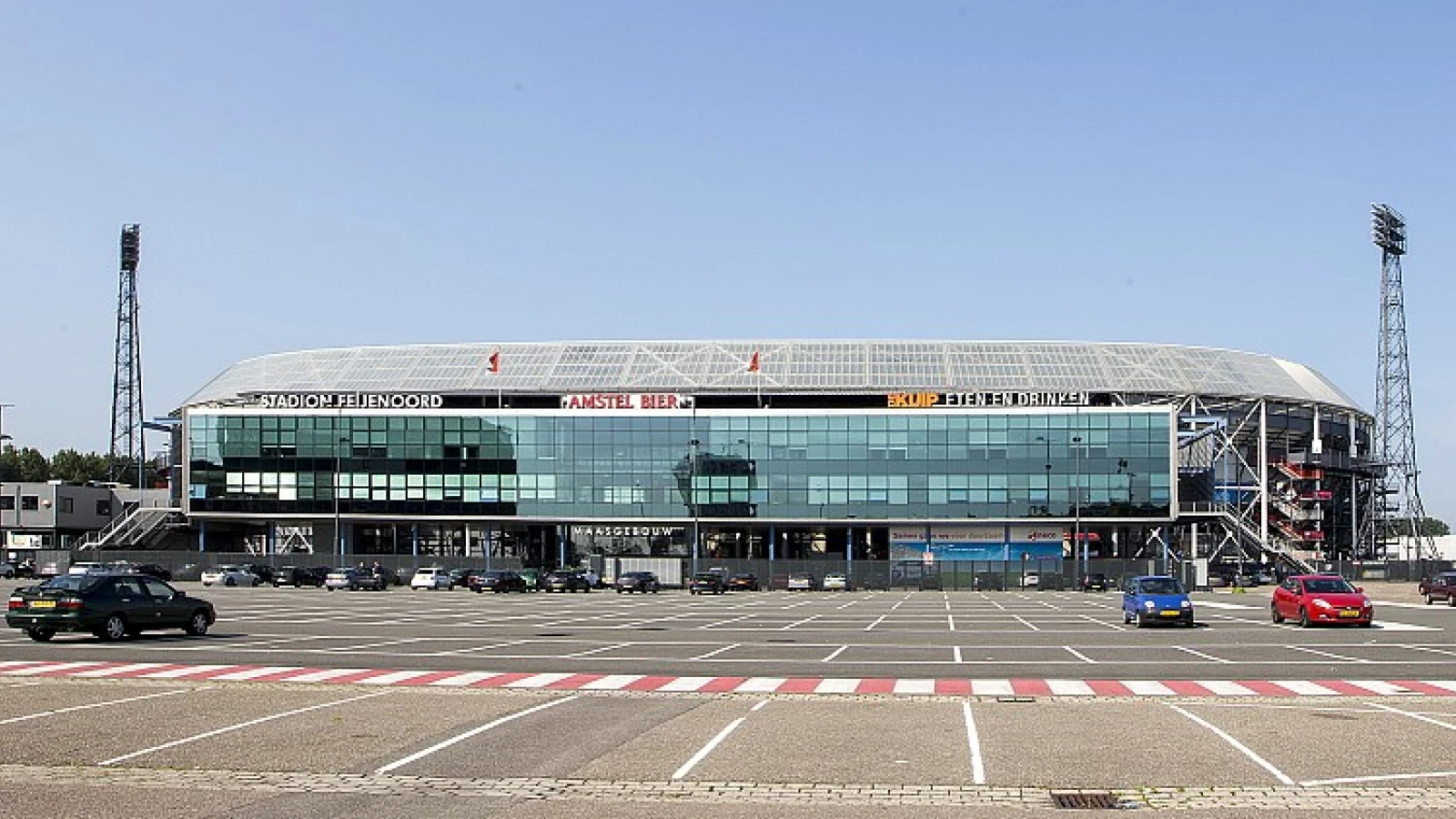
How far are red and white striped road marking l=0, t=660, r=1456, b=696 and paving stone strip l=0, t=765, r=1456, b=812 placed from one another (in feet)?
31.6

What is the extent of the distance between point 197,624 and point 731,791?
26923 mm

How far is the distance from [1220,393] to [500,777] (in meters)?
124

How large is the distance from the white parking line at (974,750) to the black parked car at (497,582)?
217 feet

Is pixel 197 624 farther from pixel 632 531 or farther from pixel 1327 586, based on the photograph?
pixel 632 531

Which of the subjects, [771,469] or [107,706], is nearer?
[107,706]

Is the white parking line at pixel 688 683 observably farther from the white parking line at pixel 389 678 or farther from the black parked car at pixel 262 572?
the black parked car at pixel 262 572

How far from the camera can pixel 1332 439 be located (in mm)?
141875

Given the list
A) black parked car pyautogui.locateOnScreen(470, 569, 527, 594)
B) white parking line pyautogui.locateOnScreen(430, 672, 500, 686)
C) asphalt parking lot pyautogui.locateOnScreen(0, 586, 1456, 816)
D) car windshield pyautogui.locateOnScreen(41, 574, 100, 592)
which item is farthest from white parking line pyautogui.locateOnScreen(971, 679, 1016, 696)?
black parked car pyautogui.locateOnScreen(470, 569, 527, 594)

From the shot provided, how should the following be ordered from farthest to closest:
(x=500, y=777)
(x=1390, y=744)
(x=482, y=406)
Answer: (x=482, y=406) < (x=1390, y=744) < (x=500, y=777)

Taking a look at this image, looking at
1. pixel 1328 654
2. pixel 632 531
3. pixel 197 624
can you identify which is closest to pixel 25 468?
pixel 632 531

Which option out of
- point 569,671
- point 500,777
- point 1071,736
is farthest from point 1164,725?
point 569,671

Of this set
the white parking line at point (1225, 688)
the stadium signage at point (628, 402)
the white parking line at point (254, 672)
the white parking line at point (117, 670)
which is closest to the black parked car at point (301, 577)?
the stadium signage at point (628, 402)

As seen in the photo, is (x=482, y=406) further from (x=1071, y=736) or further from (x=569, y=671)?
(x=1071, y=736)

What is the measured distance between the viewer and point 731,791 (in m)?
13.8
